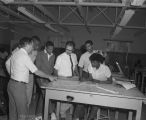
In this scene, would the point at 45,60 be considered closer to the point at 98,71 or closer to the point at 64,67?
the point at 64,67

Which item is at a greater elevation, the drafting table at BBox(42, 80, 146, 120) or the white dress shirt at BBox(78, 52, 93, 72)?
the white dress shirt at BBox(78, 52, 93, 72)

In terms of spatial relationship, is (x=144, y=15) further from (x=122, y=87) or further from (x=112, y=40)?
(x=122, y=87)

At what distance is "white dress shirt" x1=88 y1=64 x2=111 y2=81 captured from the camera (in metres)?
3.33

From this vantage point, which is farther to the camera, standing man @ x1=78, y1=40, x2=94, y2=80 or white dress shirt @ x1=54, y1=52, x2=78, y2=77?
standing man @ x1=78, y1=40, x2=94, y2=80

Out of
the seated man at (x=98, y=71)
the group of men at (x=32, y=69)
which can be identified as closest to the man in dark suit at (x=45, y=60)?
the group of men at (x=32, y=69)

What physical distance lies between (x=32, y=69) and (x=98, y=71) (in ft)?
4.23

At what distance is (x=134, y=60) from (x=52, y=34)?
15.6ft

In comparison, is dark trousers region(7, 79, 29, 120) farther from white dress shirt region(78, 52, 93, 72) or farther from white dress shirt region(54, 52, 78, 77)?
white dress shirt region(78, 52, 93, 72)

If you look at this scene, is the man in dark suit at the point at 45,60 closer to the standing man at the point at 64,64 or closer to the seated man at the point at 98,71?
the standing man at the point at 64,64

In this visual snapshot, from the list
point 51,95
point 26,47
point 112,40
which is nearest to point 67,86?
point 51,95

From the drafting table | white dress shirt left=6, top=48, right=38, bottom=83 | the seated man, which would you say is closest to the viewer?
the drafting table

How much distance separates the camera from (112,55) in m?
9.63

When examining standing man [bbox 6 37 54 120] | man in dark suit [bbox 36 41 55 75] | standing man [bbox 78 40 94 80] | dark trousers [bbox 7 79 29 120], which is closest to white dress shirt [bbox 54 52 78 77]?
man in dark suit [bbox 36 41 55 75]

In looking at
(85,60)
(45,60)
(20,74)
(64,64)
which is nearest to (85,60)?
(85,60)
